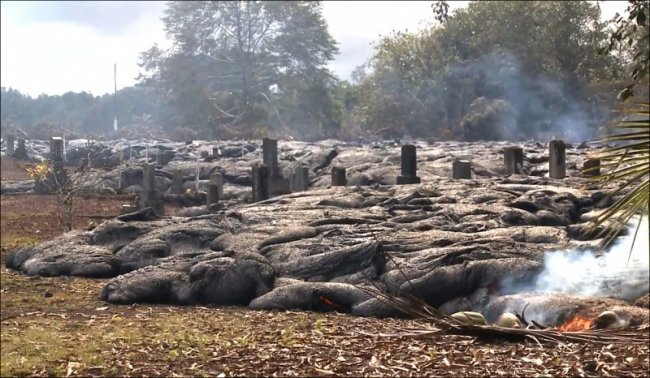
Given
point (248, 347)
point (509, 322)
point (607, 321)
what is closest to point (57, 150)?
point (248, 347)

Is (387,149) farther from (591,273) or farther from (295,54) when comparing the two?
(295,54)

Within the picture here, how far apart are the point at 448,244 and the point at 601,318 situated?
393cm

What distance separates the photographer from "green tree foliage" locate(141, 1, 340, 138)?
56906mm

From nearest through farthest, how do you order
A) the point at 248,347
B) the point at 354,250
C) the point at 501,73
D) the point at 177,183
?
the point at 248,347
the point at 354,250
the point at 177,183
the point at 501,73

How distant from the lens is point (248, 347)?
7742 mm

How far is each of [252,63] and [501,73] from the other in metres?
19.3

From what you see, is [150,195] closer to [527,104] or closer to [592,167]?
[592,167]

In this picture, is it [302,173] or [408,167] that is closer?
[408,167]

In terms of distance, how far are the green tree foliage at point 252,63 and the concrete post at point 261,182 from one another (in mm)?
36171

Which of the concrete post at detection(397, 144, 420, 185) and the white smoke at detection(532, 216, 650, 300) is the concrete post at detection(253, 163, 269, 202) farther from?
the white smoke at detection(532, 216, 650, 300)

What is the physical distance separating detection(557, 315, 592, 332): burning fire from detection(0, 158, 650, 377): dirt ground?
38.7 inches

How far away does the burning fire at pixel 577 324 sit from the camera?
312 inches

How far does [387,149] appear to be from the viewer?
101ft

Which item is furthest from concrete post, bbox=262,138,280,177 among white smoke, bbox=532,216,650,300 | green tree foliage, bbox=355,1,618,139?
green tree foliage, bbox=355,1,618,139
